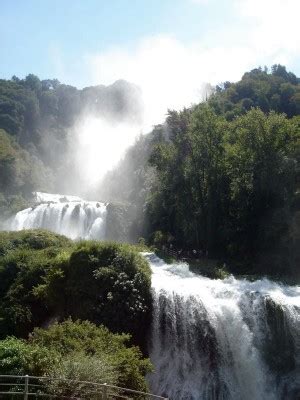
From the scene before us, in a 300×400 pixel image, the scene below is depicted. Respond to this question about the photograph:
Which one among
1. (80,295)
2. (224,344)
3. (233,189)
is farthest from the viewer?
(233,189)

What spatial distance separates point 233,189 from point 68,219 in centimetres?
2170

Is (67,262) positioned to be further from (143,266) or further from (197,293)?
(197,293)

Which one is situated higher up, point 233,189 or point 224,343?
point 233,189

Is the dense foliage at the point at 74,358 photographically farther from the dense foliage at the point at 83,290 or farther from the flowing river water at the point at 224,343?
the flowing river water at the point at 224,343

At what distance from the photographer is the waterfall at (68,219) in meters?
50.9

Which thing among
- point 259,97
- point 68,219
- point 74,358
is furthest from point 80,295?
point 259,97

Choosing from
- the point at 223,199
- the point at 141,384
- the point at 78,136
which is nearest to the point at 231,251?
the point at 223,199

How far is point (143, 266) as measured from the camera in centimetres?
2373

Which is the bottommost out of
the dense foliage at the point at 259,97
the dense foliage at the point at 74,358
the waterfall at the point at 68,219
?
the dense foliage at the point at 74,358

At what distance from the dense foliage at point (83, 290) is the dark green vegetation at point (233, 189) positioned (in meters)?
11.9

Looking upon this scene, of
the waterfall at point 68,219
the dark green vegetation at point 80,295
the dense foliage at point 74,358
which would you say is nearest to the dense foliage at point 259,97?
the waterfall at point 68,219

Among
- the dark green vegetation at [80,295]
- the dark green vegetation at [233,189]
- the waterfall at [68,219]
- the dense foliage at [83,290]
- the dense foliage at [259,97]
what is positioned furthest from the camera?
the dense foliage at [259,97]

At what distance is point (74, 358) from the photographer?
13992 mm

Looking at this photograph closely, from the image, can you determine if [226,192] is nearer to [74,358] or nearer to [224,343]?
[224,343]
